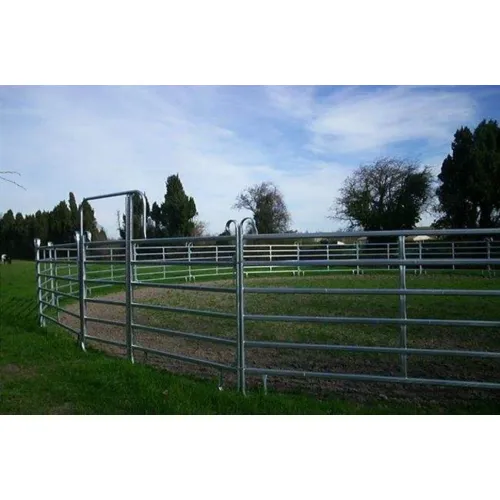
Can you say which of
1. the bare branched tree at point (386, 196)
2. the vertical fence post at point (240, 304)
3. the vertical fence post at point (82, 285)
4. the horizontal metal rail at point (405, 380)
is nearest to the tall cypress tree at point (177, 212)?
the bare branched tree at point (386, 196)

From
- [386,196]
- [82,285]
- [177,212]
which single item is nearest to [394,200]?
[386,196]

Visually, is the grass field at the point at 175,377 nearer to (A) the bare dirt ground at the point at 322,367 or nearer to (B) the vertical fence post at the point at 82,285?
(A) the bare dirt ground at the point at 322,367

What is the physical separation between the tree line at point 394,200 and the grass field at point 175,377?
8353 mm

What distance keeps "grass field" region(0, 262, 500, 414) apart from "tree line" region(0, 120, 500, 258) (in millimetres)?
8353

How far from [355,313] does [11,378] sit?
5705 millimetres

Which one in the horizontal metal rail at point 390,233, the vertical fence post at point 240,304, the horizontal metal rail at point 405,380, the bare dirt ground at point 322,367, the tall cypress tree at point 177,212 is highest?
the tall cypress tree at point 177,212

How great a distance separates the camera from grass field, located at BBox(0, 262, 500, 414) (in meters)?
3.67

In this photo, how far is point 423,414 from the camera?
3512 mm

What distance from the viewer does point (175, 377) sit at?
438 cm

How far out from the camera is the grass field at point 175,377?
3.67 metres

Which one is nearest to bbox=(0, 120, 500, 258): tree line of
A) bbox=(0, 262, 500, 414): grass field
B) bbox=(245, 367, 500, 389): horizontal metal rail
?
bbox=(0, 262, 500, 414): grass field

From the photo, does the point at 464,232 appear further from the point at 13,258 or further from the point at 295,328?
the point at 13,258

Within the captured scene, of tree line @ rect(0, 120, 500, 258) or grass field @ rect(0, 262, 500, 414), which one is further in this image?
tree line @ rect(0, 120, 500, 258)

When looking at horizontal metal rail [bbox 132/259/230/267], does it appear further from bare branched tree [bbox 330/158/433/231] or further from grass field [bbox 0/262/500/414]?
bare branched tree [bbox 330/158/433/231]
